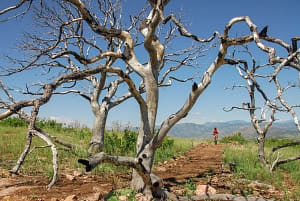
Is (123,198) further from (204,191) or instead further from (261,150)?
(261,150)

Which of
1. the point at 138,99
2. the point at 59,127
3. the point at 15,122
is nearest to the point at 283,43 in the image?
the point at 138,99

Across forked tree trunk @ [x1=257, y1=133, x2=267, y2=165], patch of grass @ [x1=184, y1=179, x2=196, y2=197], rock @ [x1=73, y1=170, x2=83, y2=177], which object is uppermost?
forked tree trunk @ [x1=257, y1=133, x2=267, y2=165]

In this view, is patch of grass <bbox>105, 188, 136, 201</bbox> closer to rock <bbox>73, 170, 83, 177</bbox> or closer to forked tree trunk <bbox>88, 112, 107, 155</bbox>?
rock <bbox>73, 170, 83, 177</bbox>

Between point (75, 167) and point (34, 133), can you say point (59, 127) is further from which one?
point (34, 133)

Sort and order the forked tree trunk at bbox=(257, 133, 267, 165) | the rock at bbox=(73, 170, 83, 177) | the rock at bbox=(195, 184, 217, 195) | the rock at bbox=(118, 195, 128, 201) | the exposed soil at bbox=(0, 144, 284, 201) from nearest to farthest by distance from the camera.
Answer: the rock at bbox=(118, 195, 128, 201) < the exposed soil at bbox=(0, 144, 284, 201) < the rock at bbox=(195, 184, 217, 195) < the rock at bbox=(73, 170, 83, 177) < the forked tree trunk at bbox=(257, 133, 267, 165)

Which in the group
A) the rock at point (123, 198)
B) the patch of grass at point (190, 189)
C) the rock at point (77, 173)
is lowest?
the rock at point (123, 198)

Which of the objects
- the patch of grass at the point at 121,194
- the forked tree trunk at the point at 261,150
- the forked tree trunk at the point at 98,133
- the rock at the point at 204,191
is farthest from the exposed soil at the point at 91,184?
the forked tree trunk at the point at 98,133

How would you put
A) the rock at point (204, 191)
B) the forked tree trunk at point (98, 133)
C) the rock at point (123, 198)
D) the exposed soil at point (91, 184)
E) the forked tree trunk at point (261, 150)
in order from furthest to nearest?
the forked tree trunk at point (98, 133) < the forked tree trunk at point (261, 150) < the rock at point (204, 191) < the exposed soil at point (91, 184) < the rock at point (123, 198)

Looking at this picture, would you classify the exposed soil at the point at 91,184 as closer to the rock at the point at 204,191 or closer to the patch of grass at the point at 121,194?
the patch of grass at the point at 121,194

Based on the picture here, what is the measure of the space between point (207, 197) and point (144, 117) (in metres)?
1.83

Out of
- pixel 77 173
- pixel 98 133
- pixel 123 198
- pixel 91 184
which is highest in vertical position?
pixel 98 133

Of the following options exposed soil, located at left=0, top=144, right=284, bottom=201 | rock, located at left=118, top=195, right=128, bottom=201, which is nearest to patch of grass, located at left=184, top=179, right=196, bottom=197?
exposed soil, located at left=0, top=144, right=284, bottom=201

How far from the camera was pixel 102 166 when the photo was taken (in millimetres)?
8922

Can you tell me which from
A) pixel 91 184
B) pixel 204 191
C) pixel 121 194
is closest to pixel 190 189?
pixel 204 191
